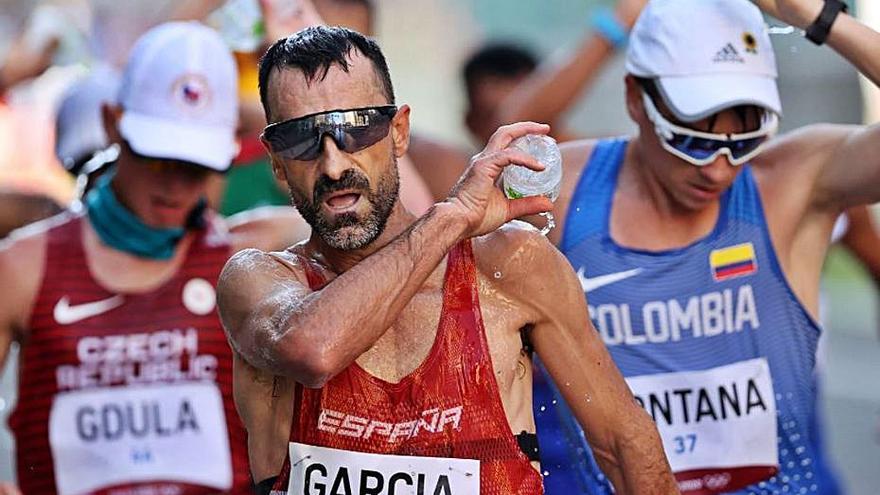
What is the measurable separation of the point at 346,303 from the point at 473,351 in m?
0.39

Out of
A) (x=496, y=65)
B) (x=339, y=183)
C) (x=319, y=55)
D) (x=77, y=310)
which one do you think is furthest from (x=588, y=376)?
(x=496, y=65)

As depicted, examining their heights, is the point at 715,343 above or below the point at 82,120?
below

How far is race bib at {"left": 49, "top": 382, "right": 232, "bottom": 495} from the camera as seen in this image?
6203 millimetres

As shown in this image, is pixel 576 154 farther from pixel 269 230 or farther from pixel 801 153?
pixel 269 230

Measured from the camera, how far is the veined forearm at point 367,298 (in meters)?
3.96

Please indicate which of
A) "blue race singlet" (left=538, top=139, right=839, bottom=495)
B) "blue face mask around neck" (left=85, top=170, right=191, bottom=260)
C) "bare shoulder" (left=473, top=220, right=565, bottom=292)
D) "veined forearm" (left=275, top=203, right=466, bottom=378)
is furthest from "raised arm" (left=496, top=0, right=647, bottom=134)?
"veined forearm" (left=275, top=203, right=466, bottom=378)

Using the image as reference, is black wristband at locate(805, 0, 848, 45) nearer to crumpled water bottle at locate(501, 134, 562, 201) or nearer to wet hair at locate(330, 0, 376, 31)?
crumpled water bottle at locate(501, 134, 562, 201)

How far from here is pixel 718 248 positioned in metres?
5.70

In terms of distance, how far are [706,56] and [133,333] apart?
7.05ft

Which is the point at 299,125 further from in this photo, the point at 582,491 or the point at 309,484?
the point at 582,491

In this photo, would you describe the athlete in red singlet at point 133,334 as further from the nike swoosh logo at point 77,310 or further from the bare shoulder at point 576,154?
the bare shoulder at point 576,154

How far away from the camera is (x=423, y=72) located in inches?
839

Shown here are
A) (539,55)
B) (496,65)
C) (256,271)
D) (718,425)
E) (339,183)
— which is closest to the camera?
(339,183)

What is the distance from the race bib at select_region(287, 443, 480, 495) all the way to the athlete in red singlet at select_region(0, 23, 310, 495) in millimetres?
2079
